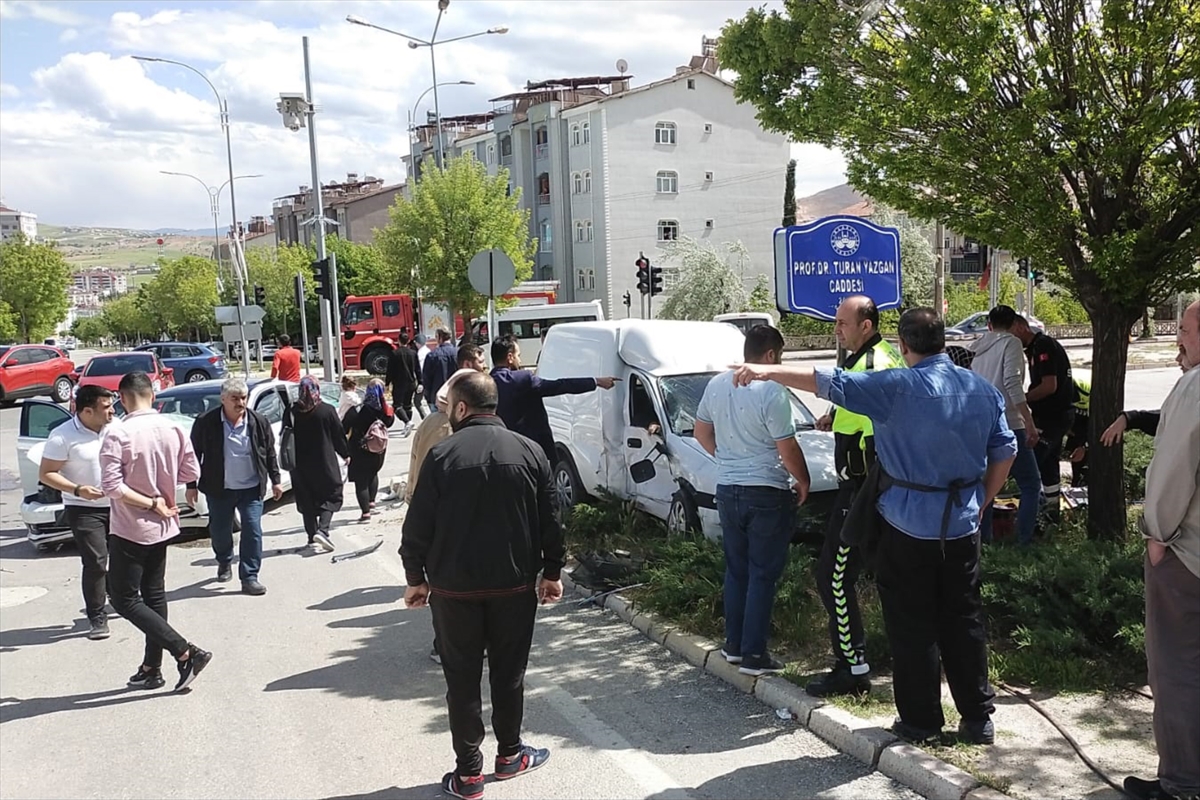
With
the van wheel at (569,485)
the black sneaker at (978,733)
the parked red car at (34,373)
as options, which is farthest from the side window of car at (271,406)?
the parked red car at (34,373)

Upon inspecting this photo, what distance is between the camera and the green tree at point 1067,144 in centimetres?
635

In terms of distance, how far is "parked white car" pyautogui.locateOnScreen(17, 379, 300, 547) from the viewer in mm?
10211

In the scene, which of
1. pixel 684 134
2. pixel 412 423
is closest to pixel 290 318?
pixel 684 134

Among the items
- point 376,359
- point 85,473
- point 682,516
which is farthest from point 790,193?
point 85,473

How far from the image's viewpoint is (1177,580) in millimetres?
3676

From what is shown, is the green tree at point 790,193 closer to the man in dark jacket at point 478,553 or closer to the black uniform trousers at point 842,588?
the black uniform trousers at point 842,588

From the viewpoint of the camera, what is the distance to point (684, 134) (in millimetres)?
52500

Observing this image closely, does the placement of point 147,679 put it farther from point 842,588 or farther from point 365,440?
point 365,440

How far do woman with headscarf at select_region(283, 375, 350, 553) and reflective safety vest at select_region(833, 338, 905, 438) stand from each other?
5.53 meters

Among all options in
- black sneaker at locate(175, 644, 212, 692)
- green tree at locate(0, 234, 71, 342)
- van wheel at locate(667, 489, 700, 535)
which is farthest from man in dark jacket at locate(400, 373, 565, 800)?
green tree at locate(0, 234, 71, 342)

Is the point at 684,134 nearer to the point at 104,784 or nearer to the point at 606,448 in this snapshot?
the point at 606,448

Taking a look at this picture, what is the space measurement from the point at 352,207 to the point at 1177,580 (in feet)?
282

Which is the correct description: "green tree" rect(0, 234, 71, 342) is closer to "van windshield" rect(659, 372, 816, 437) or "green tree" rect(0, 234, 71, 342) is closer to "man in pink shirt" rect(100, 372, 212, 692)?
"van windshield" rect(659, 372, 816, 437)

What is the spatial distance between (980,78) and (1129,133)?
971 millimetres
